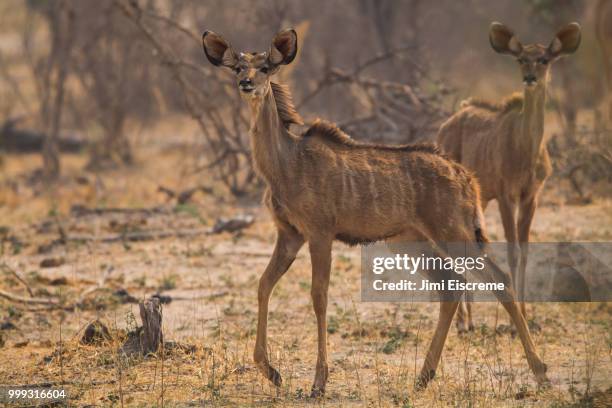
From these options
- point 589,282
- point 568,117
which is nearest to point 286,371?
point 589,282

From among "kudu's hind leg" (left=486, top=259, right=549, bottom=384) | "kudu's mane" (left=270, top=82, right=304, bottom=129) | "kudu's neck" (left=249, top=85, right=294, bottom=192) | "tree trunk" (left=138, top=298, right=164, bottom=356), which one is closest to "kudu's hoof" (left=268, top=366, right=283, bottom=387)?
"tree trunk" (left=138, top=298, right=164, bottom=356)

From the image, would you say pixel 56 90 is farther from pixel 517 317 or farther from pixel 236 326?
pixel 517 317

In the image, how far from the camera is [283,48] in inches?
261

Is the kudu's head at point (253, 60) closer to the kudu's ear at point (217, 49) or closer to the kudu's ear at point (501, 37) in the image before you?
the kudu's ear at point (217, 49)

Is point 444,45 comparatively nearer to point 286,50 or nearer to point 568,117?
point 568,117

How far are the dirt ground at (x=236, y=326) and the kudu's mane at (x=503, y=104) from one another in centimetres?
177

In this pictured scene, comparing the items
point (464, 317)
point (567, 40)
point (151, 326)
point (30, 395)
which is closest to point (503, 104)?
point (567, 40)

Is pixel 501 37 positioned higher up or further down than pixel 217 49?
higher up

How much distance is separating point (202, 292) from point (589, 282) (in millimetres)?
3540

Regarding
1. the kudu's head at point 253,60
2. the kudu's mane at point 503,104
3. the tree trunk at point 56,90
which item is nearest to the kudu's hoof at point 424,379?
the kudu's head at point 253,60

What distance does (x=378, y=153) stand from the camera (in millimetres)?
6879

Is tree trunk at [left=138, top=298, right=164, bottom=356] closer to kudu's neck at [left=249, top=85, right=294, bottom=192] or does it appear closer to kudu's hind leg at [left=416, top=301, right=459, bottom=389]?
kudu's neck at [left=249, top=85, right=294, bottom=192]

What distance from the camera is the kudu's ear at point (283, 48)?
21.3 ft

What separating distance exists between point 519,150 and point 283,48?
2.69 meters
